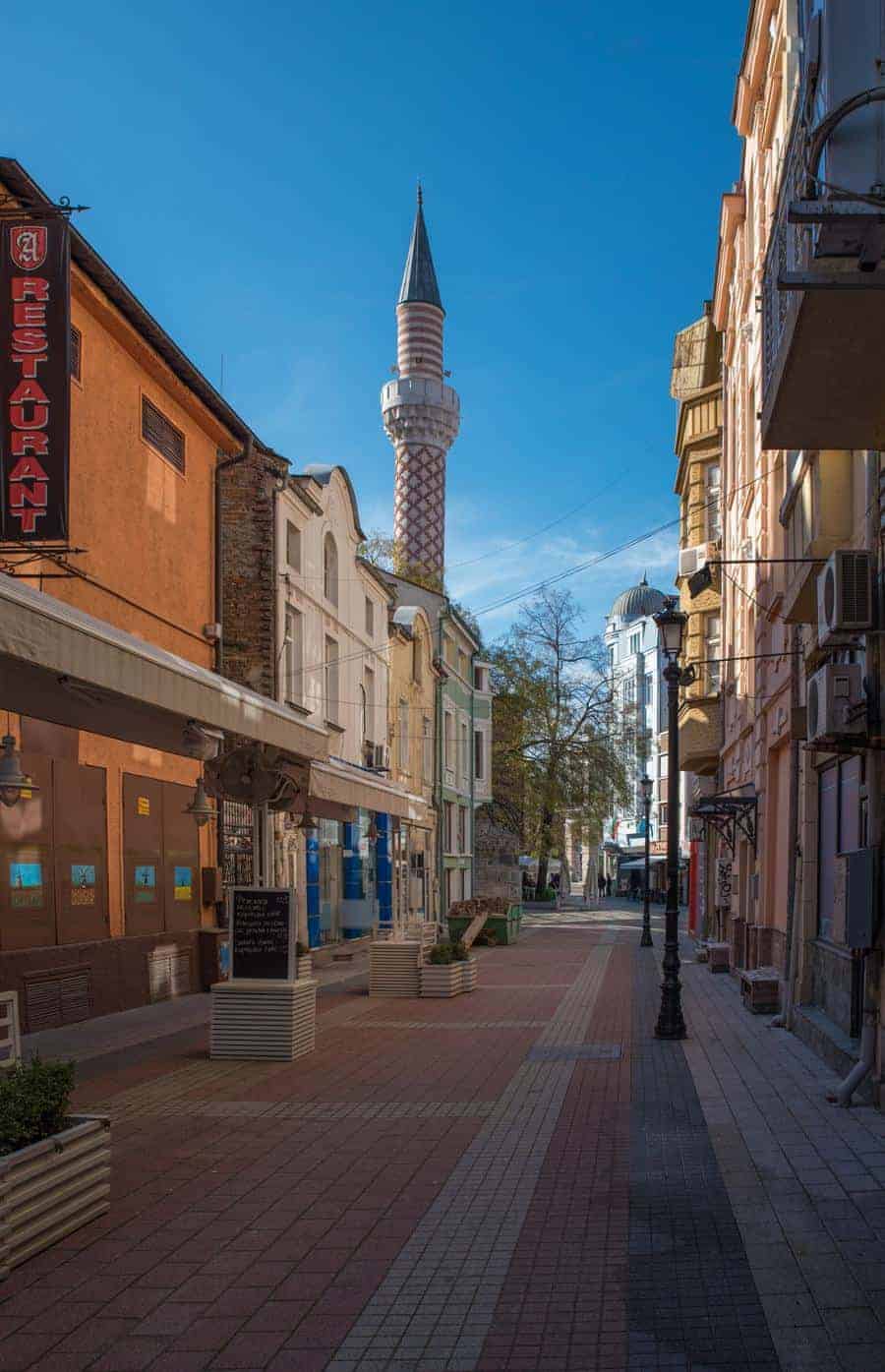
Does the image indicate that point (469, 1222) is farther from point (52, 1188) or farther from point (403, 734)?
point (403, 734)

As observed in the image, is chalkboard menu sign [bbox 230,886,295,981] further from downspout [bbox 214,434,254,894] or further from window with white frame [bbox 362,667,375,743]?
window with white frame [bbox 362,667,375,743]

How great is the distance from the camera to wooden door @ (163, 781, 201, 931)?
707 inches

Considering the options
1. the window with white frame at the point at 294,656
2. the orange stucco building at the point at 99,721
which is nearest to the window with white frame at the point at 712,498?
the window with white frame at the point at 294,656

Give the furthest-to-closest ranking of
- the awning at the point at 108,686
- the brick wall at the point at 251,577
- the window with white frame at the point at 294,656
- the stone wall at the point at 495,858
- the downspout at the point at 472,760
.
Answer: the stone wall at the point at 495,858, the downspout at the point at 472,760, the window with white frame at the point at 294,656, the brick wall at the point at 251,577, the awning at the point at 108,686

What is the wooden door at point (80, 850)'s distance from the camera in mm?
14562

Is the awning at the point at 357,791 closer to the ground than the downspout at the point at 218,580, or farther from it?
closer to the ground

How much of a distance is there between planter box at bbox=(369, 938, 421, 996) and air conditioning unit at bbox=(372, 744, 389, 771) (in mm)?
14095

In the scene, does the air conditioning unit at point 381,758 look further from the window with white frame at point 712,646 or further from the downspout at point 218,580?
the downspout at point 218,580

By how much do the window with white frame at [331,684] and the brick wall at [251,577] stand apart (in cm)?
446

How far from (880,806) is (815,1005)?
4.48m

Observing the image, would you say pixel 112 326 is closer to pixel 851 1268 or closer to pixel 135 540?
pixel 135 540

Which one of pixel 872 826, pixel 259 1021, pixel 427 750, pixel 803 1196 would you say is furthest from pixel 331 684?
pixel 803 1196

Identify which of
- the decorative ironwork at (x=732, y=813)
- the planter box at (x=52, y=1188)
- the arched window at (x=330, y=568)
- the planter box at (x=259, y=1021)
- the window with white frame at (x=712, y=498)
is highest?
the window with white frame at (x=712, y=498)

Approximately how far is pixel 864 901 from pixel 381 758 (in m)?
24.2
